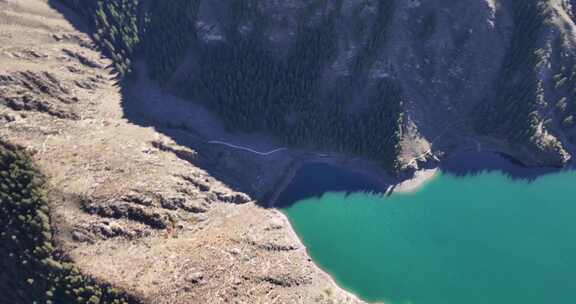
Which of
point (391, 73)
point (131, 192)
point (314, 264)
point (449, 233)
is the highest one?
point (391, 73)

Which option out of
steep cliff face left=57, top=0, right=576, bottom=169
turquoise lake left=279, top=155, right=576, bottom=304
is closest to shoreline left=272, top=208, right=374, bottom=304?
turquoise lake left=279, top=155, right=576, bottom=304

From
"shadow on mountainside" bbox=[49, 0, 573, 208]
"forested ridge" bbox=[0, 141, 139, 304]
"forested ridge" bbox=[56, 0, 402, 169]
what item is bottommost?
"forested ridge" bbox=[0, 141, 139, 304]

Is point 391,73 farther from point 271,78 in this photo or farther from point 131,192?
point 131,192

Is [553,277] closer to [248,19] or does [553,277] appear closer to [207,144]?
[207,144]

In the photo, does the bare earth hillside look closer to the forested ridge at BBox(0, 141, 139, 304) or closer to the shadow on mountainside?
the shadow on mountainside

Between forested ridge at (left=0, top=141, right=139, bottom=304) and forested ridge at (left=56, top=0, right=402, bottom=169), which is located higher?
forested ridge at (left=56, top=0, right=402, bottom=169)

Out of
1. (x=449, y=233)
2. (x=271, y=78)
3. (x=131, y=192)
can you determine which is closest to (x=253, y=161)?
(x=271, y=78)

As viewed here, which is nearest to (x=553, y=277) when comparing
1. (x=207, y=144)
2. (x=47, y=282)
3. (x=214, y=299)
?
(x=214, y=299)
